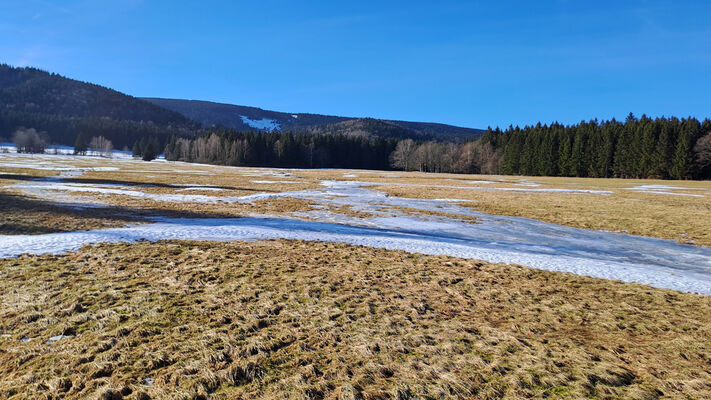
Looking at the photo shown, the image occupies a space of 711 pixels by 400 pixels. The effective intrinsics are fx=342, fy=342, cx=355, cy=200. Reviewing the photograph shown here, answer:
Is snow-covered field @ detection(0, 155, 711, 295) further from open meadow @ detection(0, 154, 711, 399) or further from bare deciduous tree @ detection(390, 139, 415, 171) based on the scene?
bare deciduous tree @ detection(390, 139, 415, 171)

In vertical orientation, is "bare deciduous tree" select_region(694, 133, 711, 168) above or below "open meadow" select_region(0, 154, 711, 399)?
above

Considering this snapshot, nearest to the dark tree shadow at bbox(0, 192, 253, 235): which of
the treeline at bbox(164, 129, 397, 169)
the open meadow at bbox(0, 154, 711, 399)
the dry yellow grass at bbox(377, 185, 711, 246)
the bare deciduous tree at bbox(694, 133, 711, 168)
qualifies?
the open meadow at bbox(0, 154, 711, 399)

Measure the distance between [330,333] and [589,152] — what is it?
109 m

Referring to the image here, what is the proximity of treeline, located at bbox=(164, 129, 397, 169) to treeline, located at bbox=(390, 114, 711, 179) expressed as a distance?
59.5 feet

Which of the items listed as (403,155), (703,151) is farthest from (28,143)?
(703,151)

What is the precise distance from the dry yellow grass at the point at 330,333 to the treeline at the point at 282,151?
116041mm

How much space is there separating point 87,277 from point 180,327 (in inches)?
148

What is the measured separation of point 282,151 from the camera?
406 ft

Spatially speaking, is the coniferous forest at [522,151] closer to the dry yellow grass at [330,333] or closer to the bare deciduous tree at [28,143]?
the bare deciduous tree at [28,143]

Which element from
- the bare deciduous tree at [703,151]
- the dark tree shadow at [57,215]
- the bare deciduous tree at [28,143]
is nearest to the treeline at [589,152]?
the bare deciduous tree at [703,151]

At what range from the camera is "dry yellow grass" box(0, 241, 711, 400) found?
402 cm

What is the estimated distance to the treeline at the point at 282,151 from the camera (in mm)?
121250

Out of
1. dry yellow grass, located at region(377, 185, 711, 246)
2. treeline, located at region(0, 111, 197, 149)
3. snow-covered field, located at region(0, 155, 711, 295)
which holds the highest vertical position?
treeline, located at region(0, 111, 197, 149)

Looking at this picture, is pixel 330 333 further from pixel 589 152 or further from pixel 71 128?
pixel 71 128
